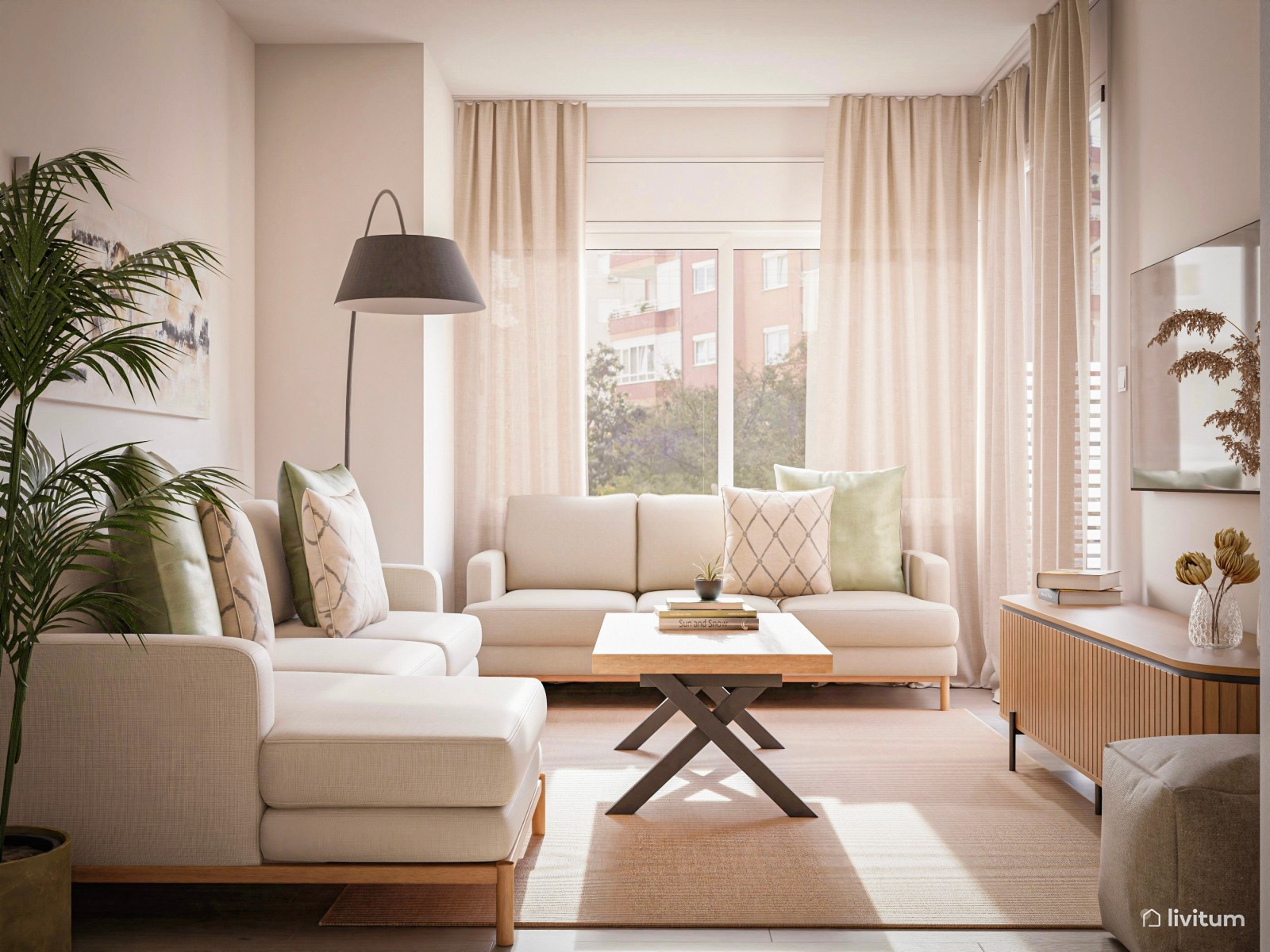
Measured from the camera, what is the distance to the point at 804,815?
9.28 ft

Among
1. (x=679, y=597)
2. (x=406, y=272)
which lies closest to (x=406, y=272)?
(x=406, y=272)

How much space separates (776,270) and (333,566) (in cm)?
294

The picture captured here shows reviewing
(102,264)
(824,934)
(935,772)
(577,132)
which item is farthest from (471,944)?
(577,132)

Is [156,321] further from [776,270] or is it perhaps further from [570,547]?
[776,270]

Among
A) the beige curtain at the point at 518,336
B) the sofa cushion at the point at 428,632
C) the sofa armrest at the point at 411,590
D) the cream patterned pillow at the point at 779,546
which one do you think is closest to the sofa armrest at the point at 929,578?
the cream patterned pillow at the point at 779,546

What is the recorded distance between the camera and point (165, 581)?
7.66ft

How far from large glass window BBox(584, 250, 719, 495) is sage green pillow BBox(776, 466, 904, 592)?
0.78m

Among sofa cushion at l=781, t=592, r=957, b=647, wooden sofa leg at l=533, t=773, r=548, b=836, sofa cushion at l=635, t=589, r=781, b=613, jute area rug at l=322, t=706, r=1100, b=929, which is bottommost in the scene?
jute area rug at l=322, t=706, r=1100, b=929

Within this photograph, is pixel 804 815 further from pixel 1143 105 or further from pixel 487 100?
pixel 487 100

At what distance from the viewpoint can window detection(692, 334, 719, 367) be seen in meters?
5.23

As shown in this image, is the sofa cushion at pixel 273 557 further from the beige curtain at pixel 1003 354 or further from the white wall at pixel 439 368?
the beige curtain at pixel 1003 354

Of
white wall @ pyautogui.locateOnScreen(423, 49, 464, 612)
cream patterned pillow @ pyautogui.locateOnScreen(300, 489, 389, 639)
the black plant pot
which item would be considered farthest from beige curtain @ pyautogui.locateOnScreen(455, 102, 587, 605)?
the black plant pot

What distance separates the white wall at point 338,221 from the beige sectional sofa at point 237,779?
7.79 feet

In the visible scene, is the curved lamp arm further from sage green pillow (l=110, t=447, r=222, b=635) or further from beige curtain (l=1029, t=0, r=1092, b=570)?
beige curtain (l=1029, t=0, r=1092, b=570)
